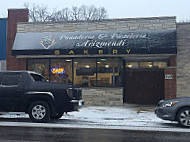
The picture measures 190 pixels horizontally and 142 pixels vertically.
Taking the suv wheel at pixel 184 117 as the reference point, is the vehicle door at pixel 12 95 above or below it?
above

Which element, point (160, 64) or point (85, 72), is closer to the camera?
point (85, 72)

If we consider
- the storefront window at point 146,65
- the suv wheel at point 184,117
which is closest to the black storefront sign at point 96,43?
the storefront window at point 146,65

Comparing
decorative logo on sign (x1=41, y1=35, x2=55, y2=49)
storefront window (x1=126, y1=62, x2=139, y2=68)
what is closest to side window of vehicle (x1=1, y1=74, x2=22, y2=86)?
decorative logo on sign (x1=41, y1=35, x2=55, y2=49)

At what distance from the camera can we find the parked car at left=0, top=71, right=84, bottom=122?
32.3ft

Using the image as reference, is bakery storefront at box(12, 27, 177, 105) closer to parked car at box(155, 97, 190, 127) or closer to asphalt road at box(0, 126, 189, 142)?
parked car at box(155, 97, 190, 127)

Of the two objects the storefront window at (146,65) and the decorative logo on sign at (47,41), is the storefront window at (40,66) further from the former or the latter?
the storefront window at (146,65)

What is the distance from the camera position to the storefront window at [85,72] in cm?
1628

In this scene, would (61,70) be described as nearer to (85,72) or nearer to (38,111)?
(85,72)

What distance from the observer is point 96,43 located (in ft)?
51.3

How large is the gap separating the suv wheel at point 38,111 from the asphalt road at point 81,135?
1048mm

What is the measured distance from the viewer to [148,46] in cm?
1506

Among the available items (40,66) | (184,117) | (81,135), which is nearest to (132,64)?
(40,66)

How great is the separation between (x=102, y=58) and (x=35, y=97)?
22.8 ft

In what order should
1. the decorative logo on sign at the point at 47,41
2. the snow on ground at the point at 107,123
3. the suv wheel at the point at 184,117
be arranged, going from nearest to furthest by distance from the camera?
the suv wheel at the point at 184,117
the snow on ground at the point at 107,123
the decorative logo on sign at the point at 47,41
